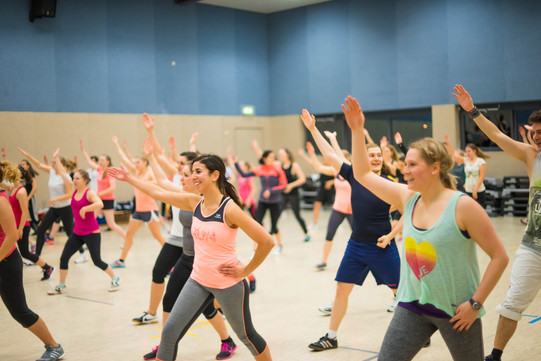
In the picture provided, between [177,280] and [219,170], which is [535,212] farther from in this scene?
[177,280]

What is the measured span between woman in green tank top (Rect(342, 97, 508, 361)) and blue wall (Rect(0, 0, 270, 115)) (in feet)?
46.0

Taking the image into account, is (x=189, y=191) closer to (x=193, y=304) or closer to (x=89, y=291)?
(x=193, y=304)

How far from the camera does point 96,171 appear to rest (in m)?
13.6

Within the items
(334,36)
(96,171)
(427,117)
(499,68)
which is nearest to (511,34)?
(499,68)

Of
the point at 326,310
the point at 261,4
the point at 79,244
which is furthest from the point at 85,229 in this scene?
the point at 261,4

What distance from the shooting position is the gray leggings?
10.1ft

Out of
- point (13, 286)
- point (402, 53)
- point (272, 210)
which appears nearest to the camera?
point (13, 286)

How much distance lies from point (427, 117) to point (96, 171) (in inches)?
383

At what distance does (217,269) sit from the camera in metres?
4.09

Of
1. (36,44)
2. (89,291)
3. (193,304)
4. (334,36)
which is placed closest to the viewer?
(193,304)

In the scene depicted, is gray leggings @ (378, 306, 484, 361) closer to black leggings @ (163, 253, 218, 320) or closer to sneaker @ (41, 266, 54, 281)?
black leggings @ (163, 253, 218, 320)

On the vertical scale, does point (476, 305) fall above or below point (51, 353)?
above

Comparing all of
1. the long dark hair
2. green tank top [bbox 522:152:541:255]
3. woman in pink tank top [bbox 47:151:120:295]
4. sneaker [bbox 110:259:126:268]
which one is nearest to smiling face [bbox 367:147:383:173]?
green tank top [bbox 522:152:541:255]

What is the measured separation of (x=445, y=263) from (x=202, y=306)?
1.86m
